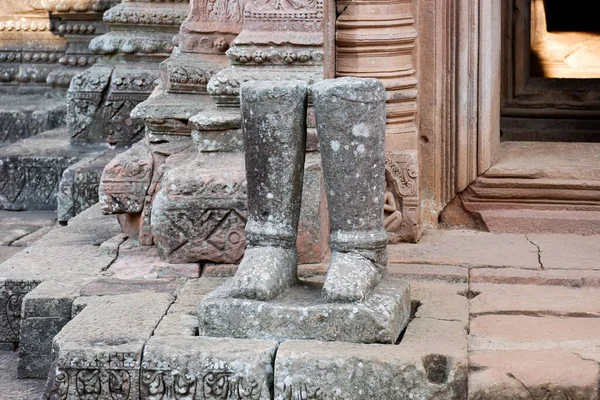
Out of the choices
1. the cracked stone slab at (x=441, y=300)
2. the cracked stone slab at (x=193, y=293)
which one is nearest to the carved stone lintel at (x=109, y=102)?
the cracked stone slab at (x=193, y=293)

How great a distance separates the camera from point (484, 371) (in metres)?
→ 3.85

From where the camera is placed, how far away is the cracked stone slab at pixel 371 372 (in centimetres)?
382

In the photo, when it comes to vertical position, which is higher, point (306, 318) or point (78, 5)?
point (78, 5)

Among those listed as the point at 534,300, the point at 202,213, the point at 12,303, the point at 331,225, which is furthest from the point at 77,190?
the point at 534,300

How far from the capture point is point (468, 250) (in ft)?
16.9

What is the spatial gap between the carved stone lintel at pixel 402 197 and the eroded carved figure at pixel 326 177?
97 centimetres

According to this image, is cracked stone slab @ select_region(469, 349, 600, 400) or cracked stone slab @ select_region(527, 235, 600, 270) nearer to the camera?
cracked stone slab @ select_region(469, 349, 600, 400)

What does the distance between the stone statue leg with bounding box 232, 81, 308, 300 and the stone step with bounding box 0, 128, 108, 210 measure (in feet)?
10.5

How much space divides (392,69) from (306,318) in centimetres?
159

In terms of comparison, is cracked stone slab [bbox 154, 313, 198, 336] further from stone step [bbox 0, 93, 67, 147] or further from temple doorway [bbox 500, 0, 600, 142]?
stone step [bbox 0, 93, 67, 147]

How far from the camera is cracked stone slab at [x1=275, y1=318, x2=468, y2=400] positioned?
382cm

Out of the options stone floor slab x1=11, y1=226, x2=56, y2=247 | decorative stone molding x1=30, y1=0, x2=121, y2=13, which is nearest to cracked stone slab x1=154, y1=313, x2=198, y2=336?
stone floor slab x1=11, y1=226, x2=56, y2=247

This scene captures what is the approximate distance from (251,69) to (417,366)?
5.38ft

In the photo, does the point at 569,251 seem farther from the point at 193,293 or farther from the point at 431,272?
the point at 193,293
